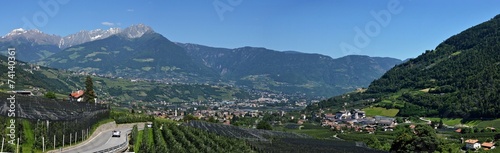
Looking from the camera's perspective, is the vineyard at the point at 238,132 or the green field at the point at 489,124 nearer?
the vineyard at the point at 238,132

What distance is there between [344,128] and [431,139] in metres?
61.8

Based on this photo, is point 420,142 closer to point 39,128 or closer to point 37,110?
point 39,128

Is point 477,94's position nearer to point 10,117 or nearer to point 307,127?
point 307,127

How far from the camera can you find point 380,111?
15325 cm

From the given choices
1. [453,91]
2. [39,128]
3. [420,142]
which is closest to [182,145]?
[39,128]

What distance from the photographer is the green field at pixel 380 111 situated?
5792 inches

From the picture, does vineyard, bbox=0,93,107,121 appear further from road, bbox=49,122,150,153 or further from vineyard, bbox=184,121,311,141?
vineyard, bbox=184,121,311,141

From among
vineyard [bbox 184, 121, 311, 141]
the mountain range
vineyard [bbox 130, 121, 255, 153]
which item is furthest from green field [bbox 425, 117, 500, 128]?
vineyard [bbox 130, 121, 255, 153]

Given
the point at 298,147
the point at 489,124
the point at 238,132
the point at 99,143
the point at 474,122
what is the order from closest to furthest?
1. the point at 99,143
2. the point at 298,147
3. the point at 238,132
4. the point at 489,124
5. the point at 474,122

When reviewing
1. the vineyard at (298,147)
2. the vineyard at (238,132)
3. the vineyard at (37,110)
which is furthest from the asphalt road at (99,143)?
the vineyard at (238,132)

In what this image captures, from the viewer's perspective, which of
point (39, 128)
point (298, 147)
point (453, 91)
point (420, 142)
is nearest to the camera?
point (39, 128)

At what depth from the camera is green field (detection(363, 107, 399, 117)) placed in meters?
147

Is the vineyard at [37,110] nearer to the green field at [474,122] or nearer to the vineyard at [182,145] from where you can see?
the vineyard at [182,145]

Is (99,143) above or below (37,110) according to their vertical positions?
below
